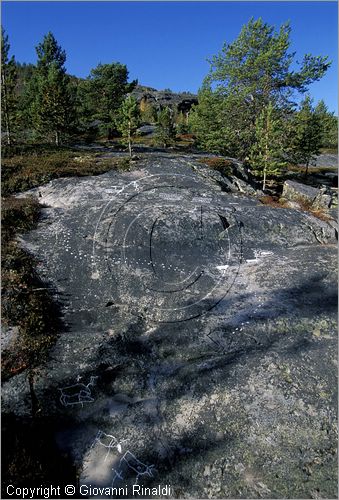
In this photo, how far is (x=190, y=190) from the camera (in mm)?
21141

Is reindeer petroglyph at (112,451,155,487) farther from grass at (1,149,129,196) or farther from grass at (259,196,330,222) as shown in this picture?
grass at (259,196,330,222)

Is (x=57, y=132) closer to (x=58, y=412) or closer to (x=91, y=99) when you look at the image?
(x=91, y=99)

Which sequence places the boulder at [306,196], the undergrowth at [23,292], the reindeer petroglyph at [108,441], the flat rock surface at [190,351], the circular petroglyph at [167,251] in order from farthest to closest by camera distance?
the boulder at [306,196], the circular petroglyph at [167,251], the undergrowth at [23,292], the reindeer petroglyph at [108,441], the flat rock surface at [190,351]

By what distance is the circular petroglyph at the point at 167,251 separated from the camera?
13.1 metres

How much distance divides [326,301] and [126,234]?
8.68 m

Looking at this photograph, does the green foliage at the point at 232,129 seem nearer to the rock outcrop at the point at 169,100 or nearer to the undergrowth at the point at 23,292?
the undergrowth at the point at 23,292

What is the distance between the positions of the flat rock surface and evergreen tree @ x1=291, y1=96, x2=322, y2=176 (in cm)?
1983

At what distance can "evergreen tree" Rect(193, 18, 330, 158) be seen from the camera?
31516 millimetres

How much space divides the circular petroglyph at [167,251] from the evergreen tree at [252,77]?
55.3 feet

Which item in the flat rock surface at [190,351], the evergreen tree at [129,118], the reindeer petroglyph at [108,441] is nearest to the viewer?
the flat rock surface at [190,351]

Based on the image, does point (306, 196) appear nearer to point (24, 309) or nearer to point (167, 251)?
point (167, 251)

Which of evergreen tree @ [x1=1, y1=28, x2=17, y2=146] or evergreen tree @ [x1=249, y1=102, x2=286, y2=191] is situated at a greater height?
evergreen tree @ [x1=1, y1=28, x2=17, y2=146]

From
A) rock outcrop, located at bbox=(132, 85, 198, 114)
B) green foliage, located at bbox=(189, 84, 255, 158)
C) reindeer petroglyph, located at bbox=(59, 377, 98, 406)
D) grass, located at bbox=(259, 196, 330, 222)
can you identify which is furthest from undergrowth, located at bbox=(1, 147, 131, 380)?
rock outcrop, located at bbox=(132, 85, 198, 114)

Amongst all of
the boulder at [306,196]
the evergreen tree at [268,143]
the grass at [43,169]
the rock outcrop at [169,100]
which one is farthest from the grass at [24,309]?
the rock outcrop at [169,100]
